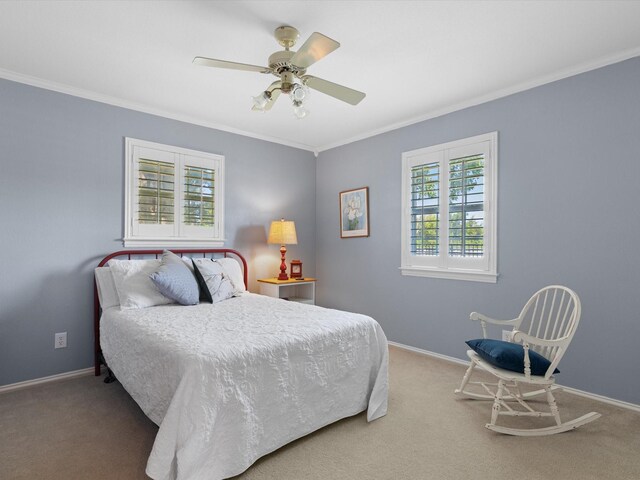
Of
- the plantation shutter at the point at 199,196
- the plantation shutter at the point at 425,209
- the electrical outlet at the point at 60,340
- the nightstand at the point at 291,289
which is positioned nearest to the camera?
the electrical outlet at the point at 60,340

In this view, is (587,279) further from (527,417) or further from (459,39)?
(459,39)

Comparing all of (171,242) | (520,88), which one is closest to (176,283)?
(171,242)

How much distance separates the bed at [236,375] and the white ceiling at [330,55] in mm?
1840

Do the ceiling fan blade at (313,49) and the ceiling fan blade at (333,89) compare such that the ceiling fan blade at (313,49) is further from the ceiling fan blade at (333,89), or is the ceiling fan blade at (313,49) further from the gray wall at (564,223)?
the gray wall at (564,223)

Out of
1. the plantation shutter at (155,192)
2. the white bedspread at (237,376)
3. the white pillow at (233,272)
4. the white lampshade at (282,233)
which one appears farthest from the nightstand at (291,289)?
the white bedspread at (237,376)

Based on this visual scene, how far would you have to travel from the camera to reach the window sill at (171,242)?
3438 mm

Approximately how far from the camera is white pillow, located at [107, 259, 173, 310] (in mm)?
2848

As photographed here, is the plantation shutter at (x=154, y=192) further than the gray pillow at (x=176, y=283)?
Yes

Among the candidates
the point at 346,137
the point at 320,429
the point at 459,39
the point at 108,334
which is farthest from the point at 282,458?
the point at 346,137

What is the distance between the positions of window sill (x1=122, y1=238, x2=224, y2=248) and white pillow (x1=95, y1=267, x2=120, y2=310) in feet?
1.37

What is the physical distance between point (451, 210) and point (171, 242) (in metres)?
2.80

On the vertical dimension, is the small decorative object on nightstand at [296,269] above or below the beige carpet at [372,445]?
above

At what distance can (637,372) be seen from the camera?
250cm

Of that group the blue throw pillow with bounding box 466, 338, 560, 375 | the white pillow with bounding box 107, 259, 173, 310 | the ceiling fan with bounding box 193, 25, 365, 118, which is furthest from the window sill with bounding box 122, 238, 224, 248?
the blue throw pillow with bounding box 466, 338, 560, 375
